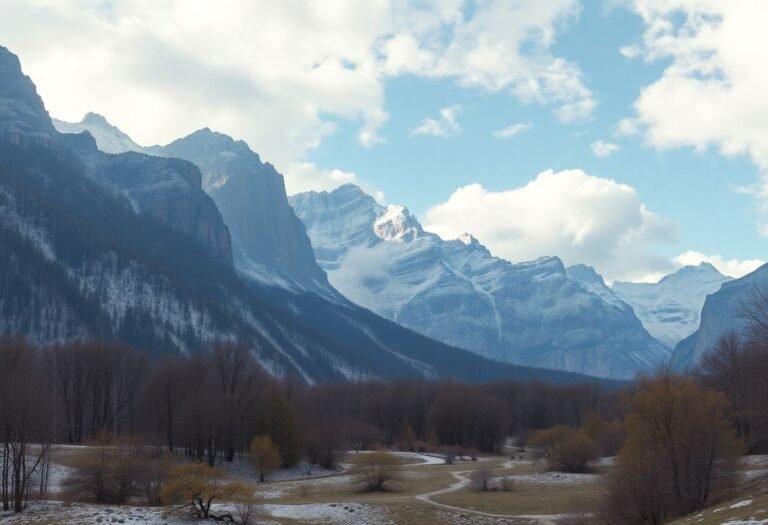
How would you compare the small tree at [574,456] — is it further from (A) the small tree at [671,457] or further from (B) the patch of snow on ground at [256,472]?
(A) the small tree at [671,457]

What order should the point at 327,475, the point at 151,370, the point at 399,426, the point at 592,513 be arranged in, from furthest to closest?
the point at 399,426 < the point at 151,370 < the point at 327,475 < the point at 592,513

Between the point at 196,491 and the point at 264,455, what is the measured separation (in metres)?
→ 33.5

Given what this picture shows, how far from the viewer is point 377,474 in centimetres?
7925

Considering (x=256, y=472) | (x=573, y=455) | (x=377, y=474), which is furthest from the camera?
(x=256, y=472)

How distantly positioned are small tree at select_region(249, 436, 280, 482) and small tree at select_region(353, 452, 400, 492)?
42.6 feet

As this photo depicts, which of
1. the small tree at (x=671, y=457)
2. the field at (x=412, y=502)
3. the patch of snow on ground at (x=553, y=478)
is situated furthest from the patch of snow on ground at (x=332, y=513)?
the patch of snow on ground at (x=553, y=478)

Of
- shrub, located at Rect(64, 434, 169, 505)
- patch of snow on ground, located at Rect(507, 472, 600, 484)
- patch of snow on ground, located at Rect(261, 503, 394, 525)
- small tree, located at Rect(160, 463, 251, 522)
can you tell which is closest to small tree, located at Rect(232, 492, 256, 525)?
small tree, located at Rect(160, 463, 251, 522)

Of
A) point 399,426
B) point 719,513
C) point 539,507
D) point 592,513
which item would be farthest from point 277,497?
point 399,426

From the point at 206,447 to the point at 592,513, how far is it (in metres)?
58.5

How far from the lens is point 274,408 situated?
100812 mm

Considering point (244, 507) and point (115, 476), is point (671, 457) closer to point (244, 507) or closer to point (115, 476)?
point (244, 507)

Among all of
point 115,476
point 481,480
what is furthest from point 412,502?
point 115,476

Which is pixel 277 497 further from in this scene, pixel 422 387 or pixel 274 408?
pixel 422 387

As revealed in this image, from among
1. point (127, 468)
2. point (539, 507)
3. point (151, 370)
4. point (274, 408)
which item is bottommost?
point (539, 507)
